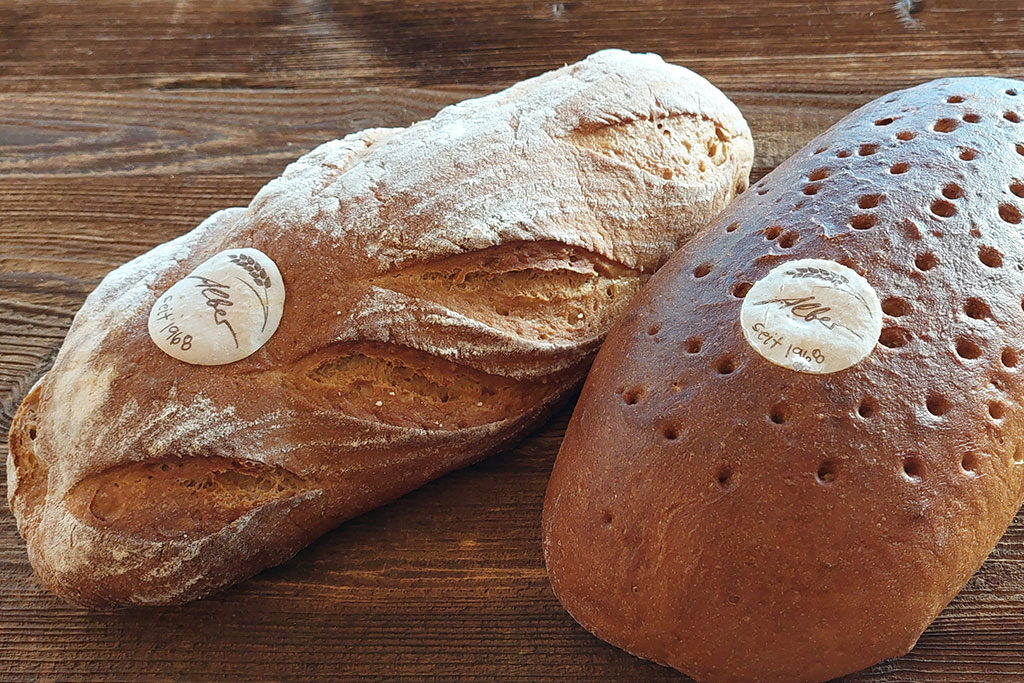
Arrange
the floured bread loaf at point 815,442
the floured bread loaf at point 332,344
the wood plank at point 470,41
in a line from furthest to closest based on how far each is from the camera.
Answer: the wood plank at point 470,41, the floured bread loaf at point 332,344, the floured bread loaf at point 815,442

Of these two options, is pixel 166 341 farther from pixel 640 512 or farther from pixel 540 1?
pixel 540 1

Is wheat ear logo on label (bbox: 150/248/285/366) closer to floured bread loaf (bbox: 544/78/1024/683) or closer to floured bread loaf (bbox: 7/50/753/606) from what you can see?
floured bread loaf (bbox: 7/50/753/606)

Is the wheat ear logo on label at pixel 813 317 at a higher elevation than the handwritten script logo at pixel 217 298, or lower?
higher

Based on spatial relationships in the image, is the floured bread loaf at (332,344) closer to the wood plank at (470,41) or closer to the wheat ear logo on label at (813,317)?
the wheat ear logo on label at (813,317)

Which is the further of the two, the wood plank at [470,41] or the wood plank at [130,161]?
the wood plank at [470,41]

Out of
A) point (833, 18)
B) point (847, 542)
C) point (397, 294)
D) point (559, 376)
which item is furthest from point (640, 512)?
point (833, 18)

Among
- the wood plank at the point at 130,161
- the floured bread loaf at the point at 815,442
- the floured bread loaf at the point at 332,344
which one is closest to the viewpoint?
the floured bread loaf at the point at 815,442

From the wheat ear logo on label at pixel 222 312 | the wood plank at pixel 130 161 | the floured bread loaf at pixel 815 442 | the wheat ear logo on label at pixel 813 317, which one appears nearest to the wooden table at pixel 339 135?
the wood plank at pixel 130 161

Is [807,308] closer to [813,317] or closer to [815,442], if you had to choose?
[813,317]
